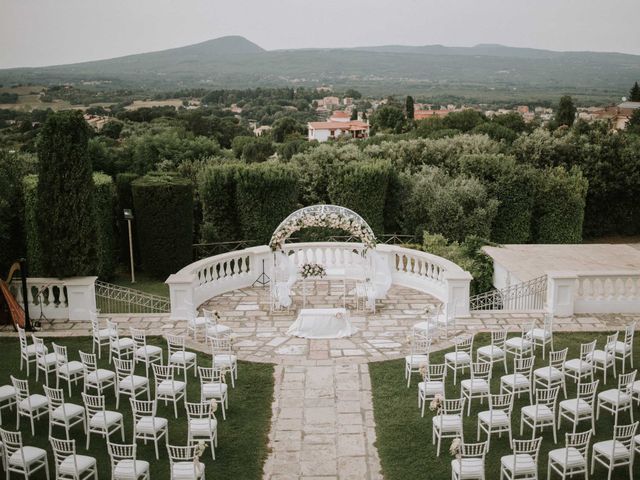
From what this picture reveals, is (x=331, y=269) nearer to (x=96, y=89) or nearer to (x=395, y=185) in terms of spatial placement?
(x=395, y=185)

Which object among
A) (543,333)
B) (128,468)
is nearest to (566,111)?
(543,333)

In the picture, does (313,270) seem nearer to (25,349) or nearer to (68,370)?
(68,370)

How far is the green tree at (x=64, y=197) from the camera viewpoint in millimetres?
16922

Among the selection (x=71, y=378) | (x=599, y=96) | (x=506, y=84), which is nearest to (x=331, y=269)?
(x=71, y=378)

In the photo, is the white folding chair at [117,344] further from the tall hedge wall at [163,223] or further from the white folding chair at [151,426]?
the tall hedge wall at [163,223]

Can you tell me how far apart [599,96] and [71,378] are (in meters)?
115

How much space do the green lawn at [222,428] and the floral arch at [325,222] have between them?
176 inches

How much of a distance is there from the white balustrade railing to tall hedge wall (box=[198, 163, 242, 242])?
18.4 feet

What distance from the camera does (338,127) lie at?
12631 centimetres

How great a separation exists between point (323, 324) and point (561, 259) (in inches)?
423

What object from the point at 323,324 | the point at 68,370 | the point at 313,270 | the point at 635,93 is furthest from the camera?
the point at 635,93

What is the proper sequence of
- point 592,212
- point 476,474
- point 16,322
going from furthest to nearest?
1. point 592,212
2. point 16,322
3. point 476,474

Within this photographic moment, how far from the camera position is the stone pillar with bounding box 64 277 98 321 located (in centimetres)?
1709

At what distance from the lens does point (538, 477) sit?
991 centimetres
